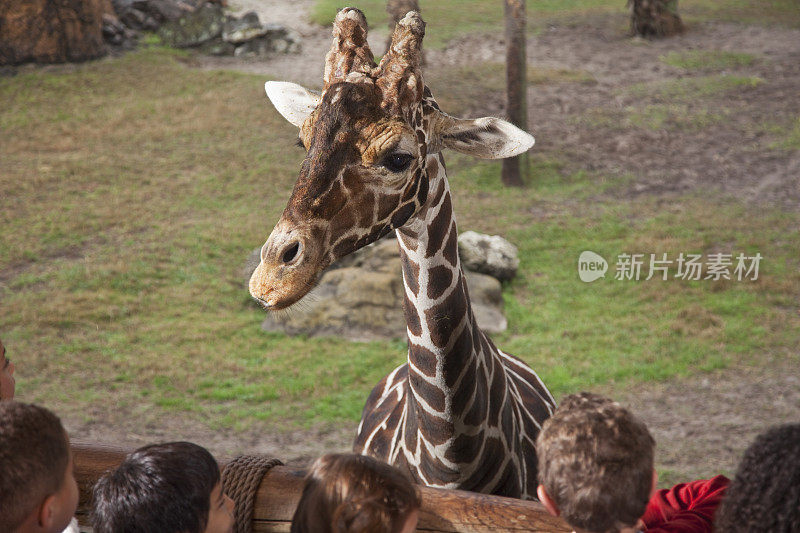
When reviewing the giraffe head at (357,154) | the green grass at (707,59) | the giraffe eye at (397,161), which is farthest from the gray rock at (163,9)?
the giraffe eye at (397,161)

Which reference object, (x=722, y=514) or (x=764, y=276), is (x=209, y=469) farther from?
(x=764, y=276)

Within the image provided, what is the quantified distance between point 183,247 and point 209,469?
6.63 m

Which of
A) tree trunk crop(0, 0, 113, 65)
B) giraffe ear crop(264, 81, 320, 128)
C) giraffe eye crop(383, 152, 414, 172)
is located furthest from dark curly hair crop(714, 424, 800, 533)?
tree trunk crop(0, 0, 113, 65)

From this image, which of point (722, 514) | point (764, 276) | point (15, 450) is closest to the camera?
point (722, 514)

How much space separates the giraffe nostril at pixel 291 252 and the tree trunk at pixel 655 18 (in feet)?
39.1

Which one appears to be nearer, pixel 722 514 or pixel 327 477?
pixel 722 514

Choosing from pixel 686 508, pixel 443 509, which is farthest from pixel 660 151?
pixel 443 509

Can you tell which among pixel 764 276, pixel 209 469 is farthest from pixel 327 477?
pixel 764 276

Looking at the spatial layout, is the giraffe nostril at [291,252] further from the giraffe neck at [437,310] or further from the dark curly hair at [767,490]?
the dark curly hair at [767,490]

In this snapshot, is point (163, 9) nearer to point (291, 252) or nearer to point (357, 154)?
point (357, 154)

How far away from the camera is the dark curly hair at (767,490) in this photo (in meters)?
1.62

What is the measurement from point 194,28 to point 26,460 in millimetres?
13282

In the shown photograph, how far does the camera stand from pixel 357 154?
107 inches

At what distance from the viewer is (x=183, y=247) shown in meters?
8.38
